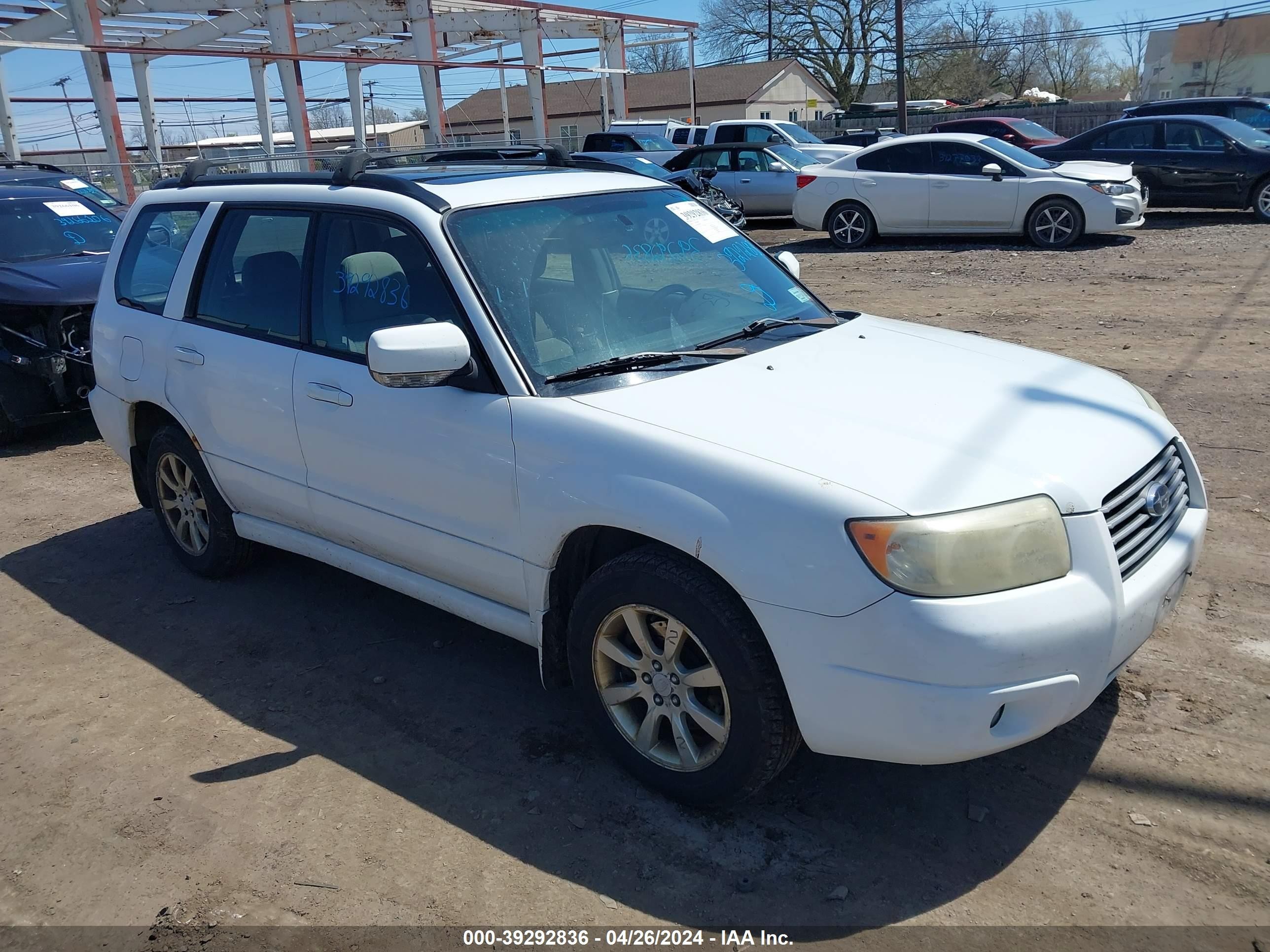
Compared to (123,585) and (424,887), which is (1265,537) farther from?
(123,585)

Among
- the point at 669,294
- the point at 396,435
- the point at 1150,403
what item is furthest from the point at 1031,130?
the point at 396,435

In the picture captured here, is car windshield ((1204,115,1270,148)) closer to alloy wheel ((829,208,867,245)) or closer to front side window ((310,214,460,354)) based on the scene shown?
alloy wheel ((829,208,867,245))

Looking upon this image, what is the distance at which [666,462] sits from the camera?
2957 millimetres

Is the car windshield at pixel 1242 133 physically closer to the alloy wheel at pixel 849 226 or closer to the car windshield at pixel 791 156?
the alloy wheel at pixel 849 226

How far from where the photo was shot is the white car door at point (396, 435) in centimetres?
345

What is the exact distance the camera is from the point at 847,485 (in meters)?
2.73

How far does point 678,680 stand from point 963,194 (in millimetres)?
12625

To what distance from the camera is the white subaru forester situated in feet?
8.82

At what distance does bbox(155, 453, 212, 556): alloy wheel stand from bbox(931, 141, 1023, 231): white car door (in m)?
11.8

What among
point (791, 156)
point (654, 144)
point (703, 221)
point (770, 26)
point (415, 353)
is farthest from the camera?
point (770, 26)

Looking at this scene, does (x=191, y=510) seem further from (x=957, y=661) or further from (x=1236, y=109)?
(x=1236, y=109)

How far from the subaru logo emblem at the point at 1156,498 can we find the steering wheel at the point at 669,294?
1737mm

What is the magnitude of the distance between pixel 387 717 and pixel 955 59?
68.6 m

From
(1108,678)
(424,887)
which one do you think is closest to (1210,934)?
(1108,678)
